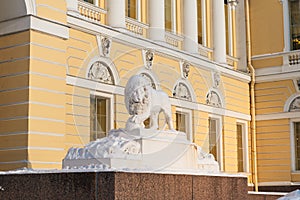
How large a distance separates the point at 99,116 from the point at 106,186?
22.2 ft

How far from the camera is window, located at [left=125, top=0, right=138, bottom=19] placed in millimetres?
14641

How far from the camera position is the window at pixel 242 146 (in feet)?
62.2

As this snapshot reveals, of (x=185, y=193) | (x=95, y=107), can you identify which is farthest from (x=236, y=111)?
(x=185, y=193)

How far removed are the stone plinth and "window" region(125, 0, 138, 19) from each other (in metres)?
7.66

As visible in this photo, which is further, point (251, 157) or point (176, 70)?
point (251, 157)

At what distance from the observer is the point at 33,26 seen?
10.6 metres

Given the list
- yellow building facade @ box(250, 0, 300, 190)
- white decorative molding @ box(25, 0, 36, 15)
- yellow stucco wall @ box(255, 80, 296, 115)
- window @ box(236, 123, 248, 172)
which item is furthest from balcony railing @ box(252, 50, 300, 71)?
white decorative molding @ box(25, 0, 36, 15)

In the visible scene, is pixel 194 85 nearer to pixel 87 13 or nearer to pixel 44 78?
pixel 87 13

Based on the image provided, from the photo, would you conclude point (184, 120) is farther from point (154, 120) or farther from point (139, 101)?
point (139, 101)

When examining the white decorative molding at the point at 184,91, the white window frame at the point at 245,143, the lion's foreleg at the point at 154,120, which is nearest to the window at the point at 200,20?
the white decorative molding at the point at 184,91

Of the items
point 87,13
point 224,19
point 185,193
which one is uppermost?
point 224,19

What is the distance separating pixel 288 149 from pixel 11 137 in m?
10.9

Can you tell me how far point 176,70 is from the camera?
615 inches

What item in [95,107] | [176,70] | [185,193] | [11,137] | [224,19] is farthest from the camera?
[224,19]
